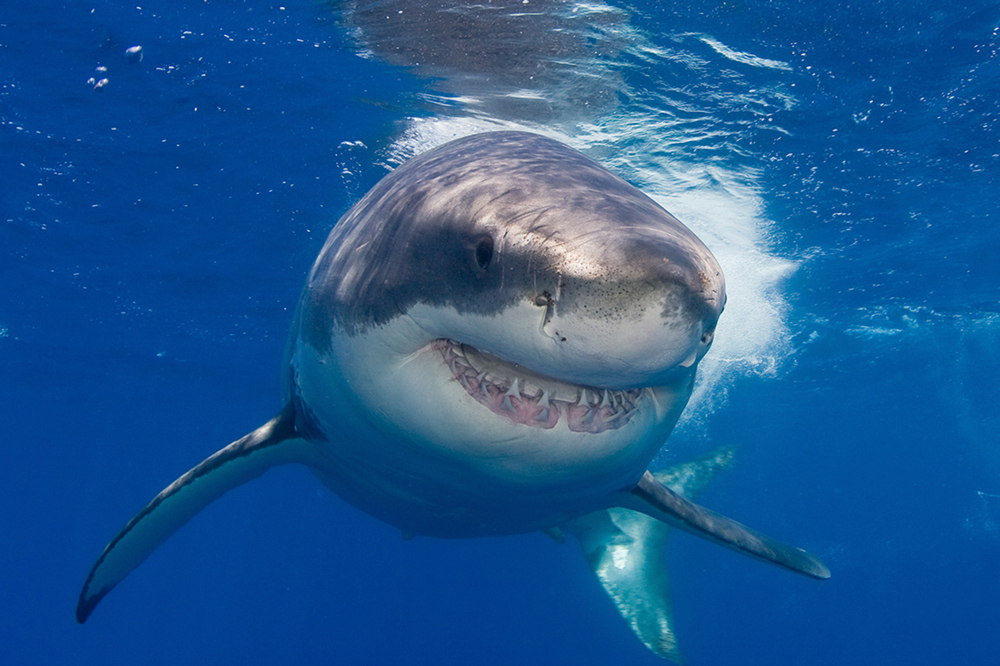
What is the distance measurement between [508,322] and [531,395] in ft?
1.55

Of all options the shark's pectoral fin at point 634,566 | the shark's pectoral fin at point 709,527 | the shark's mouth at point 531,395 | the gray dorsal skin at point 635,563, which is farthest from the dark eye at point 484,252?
the shark's pectoral fin at point 634,566

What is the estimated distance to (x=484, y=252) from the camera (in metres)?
2.06

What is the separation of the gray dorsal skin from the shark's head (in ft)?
18.1

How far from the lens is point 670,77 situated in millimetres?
9984

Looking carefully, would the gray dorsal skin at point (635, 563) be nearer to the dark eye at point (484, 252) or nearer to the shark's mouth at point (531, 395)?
the shark's mouth at point (531, 395)

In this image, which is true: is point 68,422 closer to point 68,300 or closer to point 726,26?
point 68,300

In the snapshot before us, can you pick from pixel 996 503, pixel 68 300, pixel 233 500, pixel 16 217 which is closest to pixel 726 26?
pixel 16 217

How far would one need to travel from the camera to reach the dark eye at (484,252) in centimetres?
204

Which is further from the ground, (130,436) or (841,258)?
(841,258)

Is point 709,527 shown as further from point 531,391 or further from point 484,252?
point 484,252

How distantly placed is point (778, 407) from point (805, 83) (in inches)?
1528

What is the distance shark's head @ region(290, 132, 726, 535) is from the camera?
1731 millimetres

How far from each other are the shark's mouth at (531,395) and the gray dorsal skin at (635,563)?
6.06 metres

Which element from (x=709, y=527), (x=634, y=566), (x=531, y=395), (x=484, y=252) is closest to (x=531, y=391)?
(x=531, y=395)
